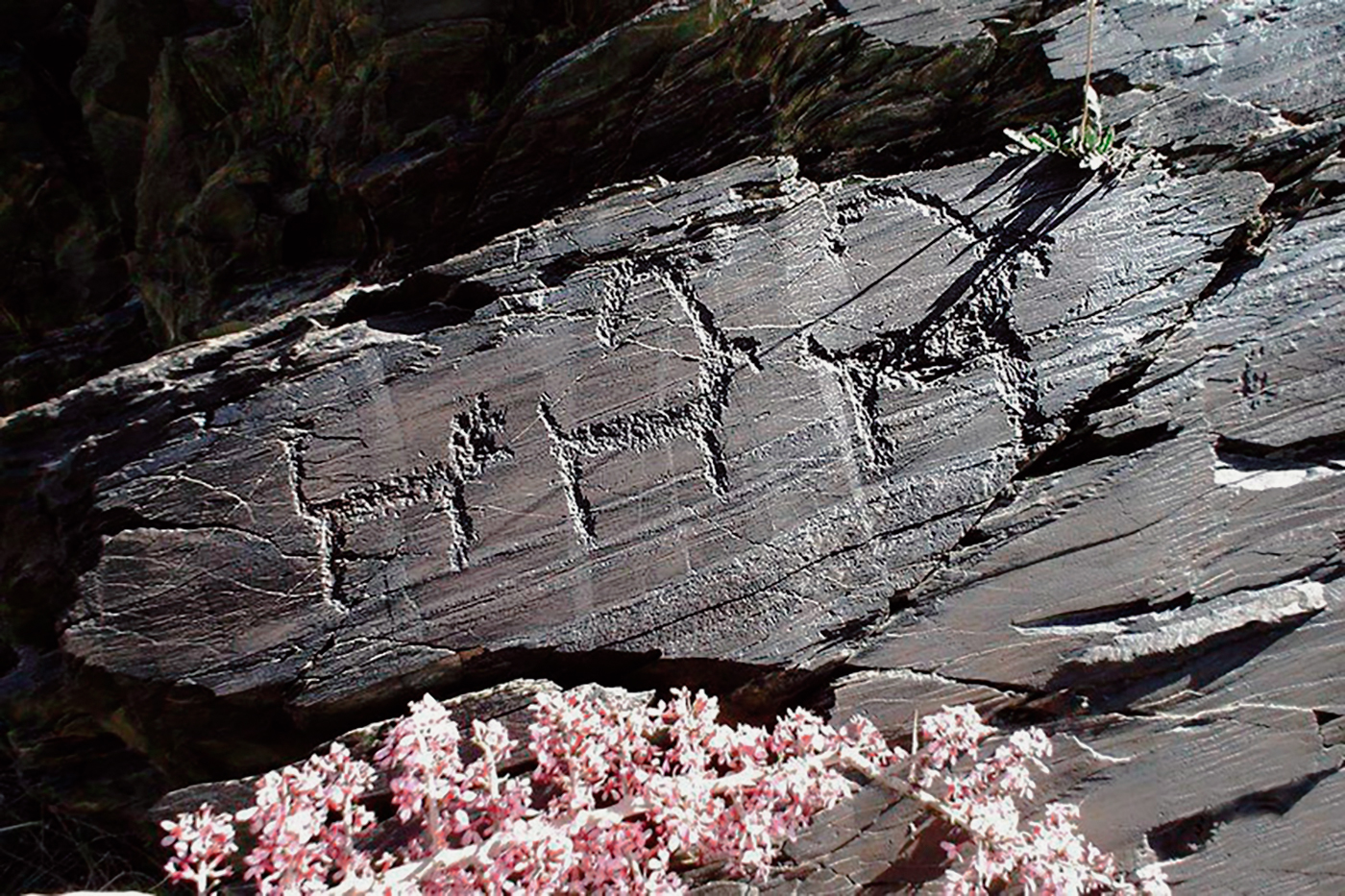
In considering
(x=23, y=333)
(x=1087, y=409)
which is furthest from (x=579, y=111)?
(x=23, y=333)

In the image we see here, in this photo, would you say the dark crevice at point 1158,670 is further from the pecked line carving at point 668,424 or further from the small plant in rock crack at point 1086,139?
the small plant in rock crack at point 1086,139

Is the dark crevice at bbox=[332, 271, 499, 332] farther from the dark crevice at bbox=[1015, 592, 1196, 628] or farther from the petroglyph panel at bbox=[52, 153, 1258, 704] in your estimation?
the dark crevice at bbox=[1015, 592, 1196, 628]

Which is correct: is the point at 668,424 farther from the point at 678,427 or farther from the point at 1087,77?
the point at 1087,77

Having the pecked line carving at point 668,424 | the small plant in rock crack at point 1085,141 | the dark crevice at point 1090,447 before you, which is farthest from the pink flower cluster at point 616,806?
the small plant in rock crack at point 1085,141

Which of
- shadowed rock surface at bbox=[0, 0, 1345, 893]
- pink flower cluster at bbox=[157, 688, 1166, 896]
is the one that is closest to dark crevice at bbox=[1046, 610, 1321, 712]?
shadowed rock surface at bbox=[0, 0, 1345, 893]

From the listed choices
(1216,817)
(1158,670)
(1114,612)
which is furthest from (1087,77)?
(1216,817)

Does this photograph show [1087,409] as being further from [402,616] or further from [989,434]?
[402,616]
